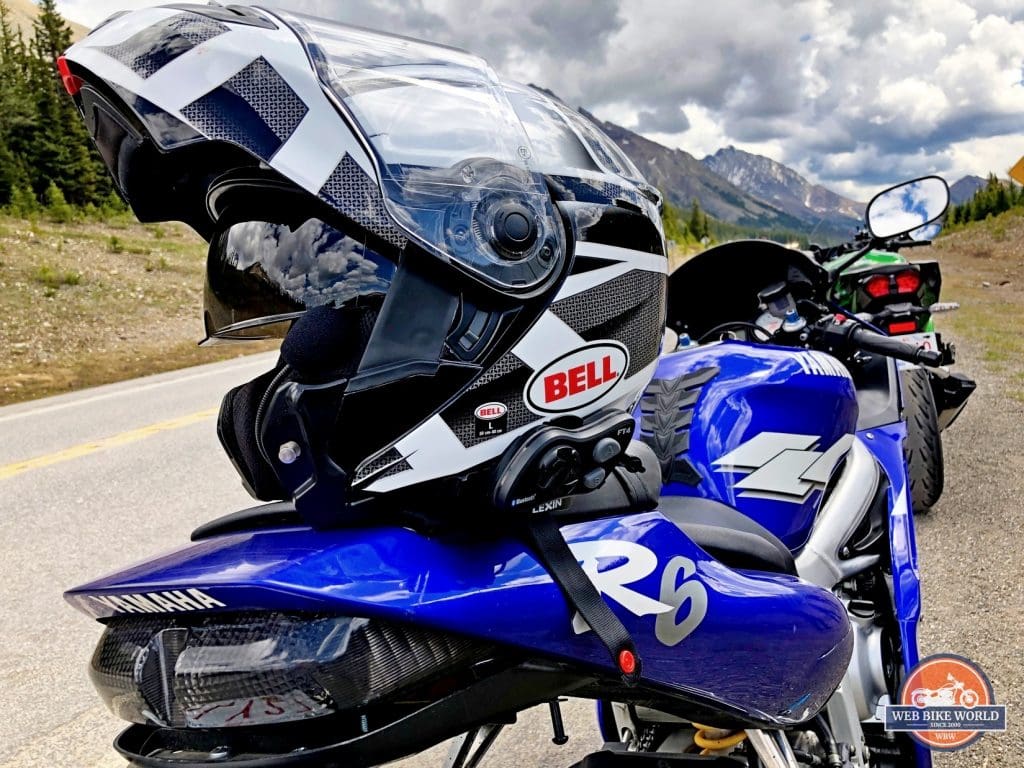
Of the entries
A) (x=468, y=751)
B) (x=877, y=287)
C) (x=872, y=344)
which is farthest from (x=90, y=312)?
(x=468, y=751)

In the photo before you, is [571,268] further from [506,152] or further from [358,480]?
[358,480]

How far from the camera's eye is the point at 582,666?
1193 millimetres

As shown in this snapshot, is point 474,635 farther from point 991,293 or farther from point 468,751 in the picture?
point 991,293

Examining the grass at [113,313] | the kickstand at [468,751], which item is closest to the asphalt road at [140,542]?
the kickstand at [468,751]

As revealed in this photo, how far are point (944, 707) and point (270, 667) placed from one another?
1791 mm

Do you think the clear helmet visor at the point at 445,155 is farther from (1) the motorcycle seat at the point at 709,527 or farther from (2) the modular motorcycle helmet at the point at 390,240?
(1) the motorcycle seat at the point at 709,527

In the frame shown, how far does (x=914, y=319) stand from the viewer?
489cm

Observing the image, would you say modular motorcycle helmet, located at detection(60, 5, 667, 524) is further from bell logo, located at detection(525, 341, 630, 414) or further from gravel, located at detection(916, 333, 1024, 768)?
gravel, located at detection(916, 333, 1024, 768)

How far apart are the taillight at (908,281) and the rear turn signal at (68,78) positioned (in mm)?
4905

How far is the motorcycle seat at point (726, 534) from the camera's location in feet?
4.96

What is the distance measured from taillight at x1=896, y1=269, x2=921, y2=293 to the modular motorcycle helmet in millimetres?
4353

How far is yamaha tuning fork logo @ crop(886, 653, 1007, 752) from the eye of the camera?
201 cm

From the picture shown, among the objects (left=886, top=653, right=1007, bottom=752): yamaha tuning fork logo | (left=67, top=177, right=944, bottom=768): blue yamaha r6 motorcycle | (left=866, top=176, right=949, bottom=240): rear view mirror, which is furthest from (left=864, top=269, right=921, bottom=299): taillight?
(left=67, top=177, right=944, bottom=768): blue yamaha r6 motorcycle

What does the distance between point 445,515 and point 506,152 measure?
1.76ft
